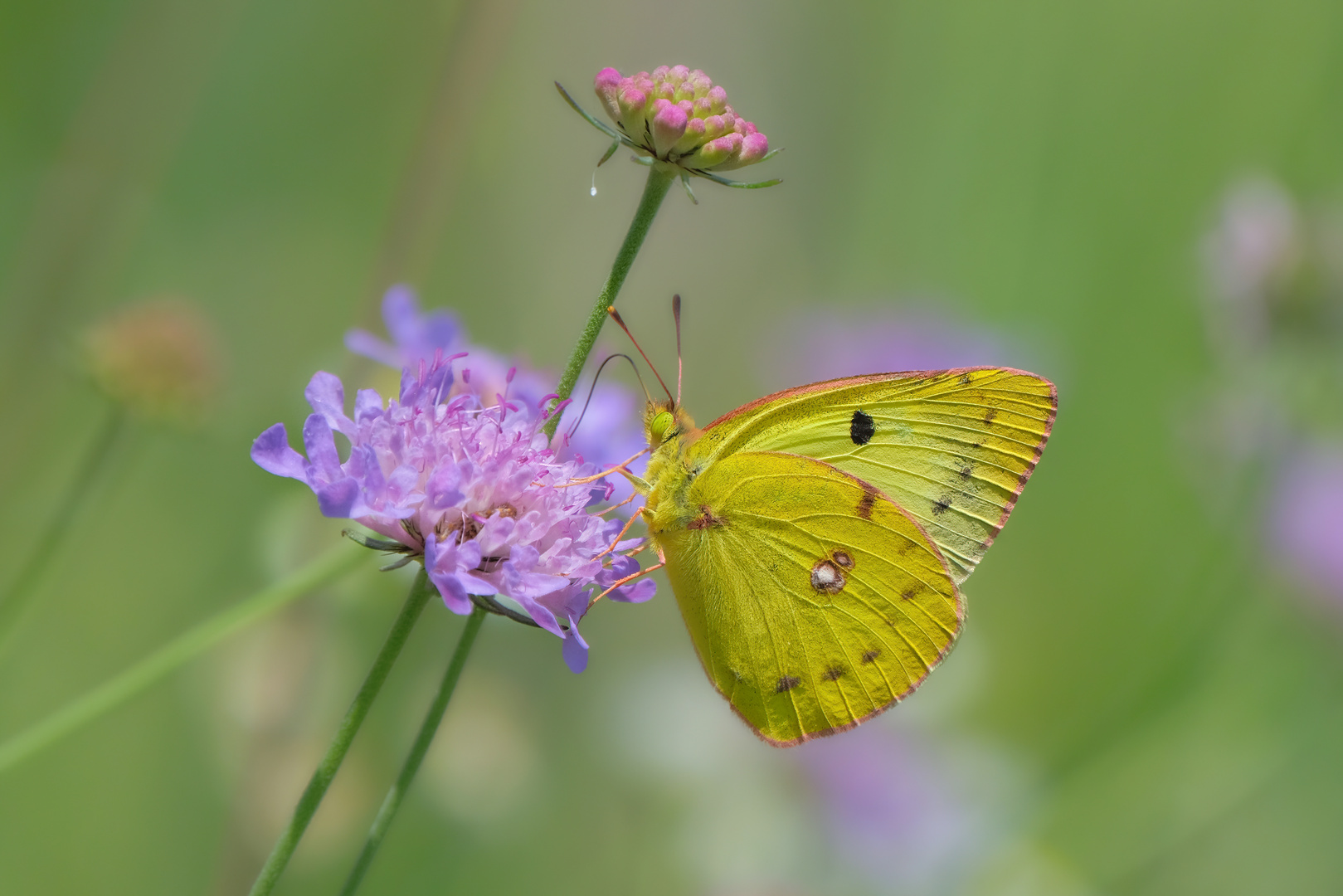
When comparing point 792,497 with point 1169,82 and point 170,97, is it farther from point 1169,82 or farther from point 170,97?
point 1169,82

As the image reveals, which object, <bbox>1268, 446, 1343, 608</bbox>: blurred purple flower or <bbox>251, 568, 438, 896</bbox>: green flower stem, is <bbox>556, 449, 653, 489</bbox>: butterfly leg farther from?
<bbox>1268, 446, 1343, 608</bbox>: blurred purple flower

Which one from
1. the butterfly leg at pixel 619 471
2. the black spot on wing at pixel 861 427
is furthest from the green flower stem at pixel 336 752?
the black spot on wing at pixel 861 427

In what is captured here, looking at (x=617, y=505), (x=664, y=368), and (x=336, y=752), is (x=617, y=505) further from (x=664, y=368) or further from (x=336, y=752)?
(x=664, y=368)

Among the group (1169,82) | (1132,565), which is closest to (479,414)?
(1132,565)

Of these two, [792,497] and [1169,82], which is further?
[1169,82]

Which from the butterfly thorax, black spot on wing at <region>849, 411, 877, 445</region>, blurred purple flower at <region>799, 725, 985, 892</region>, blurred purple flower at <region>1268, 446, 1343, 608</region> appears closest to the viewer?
the butterfly thorax

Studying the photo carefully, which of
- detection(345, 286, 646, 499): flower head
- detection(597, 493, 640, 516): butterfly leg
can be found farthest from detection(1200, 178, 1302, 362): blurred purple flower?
detection(597, 493, 640, 516): butterfly leg
